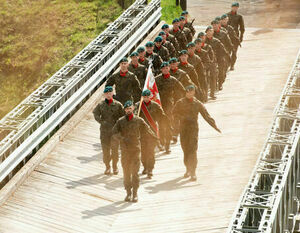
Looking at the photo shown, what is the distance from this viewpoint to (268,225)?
13352mm

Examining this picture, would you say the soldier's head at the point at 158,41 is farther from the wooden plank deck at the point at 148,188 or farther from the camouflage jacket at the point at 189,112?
the camouflage jacket at the point at 189,112

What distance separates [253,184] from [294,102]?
5907 mm

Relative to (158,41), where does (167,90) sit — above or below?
below

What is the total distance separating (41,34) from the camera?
36.8 m

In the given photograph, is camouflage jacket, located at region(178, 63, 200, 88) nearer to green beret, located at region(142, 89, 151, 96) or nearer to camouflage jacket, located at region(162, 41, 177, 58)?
camouflage jacket, located at region(162, 41, 177, 58)

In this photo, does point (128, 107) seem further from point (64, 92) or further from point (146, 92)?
point (64, 92)

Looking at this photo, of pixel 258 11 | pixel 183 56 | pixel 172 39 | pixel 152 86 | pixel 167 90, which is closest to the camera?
pixel 152 86

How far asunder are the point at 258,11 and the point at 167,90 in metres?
20.7

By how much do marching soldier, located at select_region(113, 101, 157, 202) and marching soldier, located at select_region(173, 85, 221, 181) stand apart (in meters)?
1.18

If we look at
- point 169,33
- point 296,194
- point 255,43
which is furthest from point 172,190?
point 255,43

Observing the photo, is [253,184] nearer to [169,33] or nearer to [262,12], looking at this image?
[169,33]

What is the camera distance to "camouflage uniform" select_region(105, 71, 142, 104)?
17.9 metres

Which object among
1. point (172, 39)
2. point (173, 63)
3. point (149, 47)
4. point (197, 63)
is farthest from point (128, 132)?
point (172, 39)

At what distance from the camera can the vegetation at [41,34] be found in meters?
34.9
